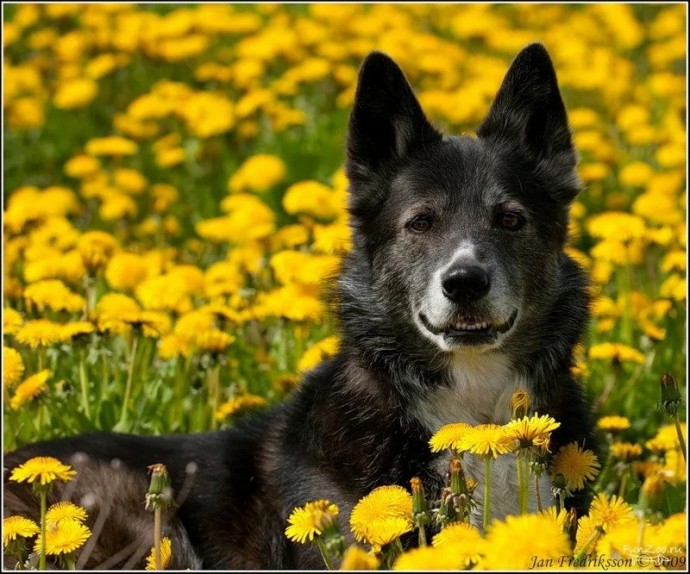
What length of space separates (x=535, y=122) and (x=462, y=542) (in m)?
2.74

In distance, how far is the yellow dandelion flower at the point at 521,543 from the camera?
2.46 metres

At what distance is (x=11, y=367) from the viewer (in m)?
5.28

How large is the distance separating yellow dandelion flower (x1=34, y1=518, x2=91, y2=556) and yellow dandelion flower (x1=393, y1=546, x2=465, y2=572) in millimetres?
1234

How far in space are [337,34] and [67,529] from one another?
8.11 m

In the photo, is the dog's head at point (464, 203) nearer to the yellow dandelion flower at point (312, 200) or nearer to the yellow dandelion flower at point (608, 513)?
the yellow dandelion flower at point (608, 513)

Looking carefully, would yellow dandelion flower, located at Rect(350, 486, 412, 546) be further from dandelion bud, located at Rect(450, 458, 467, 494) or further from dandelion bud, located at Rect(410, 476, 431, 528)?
dandelion bud, located at Rect(450, 458, 467, 494)

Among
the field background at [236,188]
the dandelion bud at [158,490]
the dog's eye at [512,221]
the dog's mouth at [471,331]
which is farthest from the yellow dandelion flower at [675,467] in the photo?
the dandelion bud at [158,490]

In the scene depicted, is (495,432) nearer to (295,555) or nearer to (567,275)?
(295,555)

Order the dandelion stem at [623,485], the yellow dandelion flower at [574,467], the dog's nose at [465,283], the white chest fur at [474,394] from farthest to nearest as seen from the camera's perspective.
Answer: the dandelion stem at [623,485] < the white chest fur at [474,394] < the dog's nose at [465,283] < the yellow dandelion flower at [574,467]

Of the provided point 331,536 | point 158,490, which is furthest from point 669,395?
point 158,490

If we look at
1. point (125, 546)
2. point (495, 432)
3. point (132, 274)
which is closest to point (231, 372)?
point (132, 274)

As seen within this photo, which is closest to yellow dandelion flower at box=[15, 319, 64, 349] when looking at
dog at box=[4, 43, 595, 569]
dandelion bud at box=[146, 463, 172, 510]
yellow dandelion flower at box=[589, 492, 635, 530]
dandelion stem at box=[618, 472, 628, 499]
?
dog at box=[4, 43, 595, 569]

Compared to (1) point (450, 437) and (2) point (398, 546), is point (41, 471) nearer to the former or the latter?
(2) point (398, 546)

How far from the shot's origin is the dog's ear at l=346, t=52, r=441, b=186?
16.0 feet
